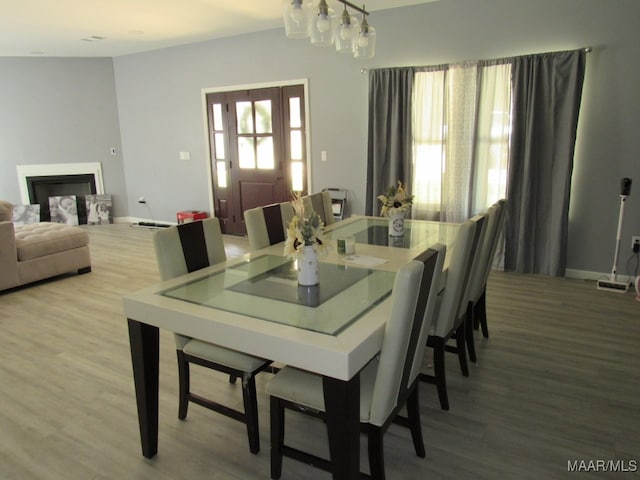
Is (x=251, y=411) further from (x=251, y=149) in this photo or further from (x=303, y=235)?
(x=251, y=149)

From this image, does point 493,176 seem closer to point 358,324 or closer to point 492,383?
point 492,383

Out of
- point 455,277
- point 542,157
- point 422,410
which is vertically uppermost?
point 542,157

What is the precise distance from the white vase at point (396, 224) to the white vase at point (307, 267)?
126 cm

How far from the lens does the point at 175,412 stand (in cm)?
256

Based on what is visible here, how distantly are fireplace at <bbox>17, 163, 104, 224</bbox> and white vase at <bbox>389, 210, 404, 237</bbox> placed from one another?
6.61 metres

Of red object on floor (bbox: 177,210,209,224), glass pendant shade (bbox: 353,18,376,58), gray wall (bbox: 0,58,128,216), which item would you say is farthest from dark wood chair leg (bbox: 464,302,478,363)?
gray wall (bbox: 0,58,128,216)

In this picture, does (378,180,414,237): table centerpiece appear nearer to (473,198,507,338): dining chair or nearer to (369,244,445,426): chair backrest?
(473,198,507,338): dining chair

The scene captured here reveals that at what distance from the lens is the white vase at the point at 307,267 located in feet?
7.10

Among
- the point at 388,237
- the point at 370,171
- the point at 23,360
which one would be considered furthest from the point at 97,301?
the point at 370,171

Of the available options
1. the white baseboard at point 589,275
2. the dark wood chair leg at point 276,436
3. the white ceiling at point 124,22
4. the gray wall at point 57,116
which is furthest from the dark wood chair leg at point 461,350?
the gray wall at point 57,116

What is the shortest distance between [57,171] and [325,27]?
22.4 feet

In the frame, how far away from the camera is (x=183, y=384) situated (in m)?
2.43

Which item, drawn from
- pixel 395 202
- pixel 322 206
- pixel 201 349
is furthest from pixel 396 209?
pixel 201 349

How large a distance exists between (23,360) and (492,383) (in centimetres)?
320
